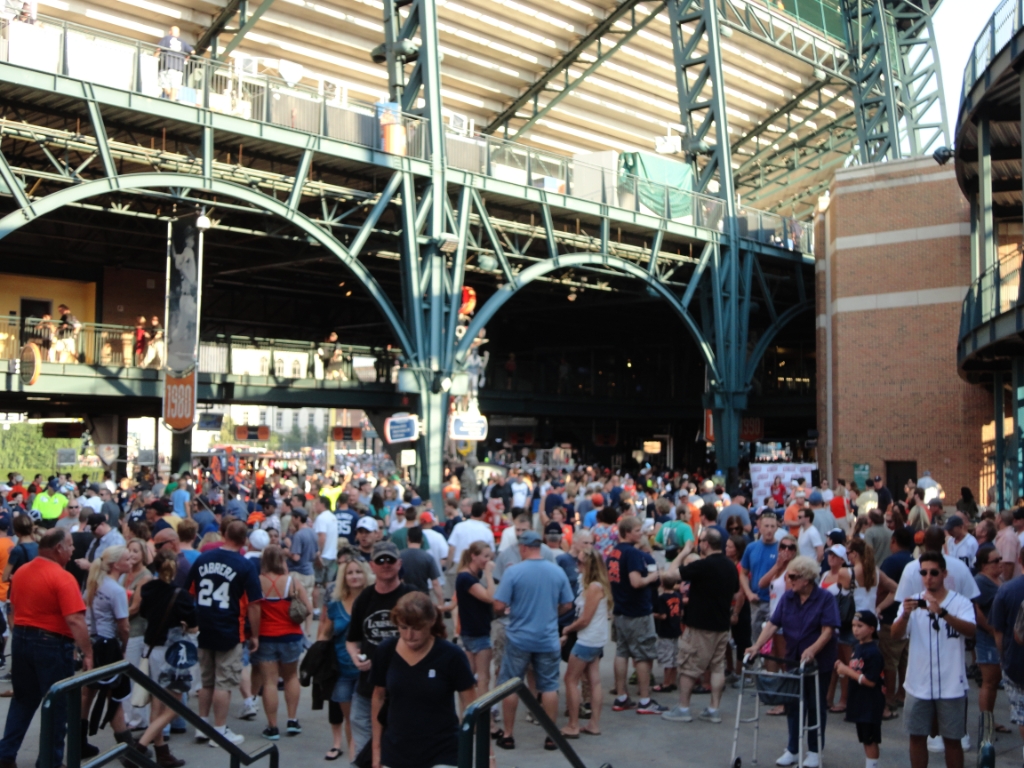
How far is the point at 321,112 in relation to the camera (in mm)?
22062

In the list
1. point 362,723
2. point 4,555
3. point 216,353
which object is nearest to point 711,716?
point 362,723

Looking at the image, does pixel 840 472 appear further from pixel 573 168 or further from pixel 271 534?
pixel 271 534

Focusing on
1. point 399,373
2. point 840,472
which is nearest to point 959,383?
point 840,472

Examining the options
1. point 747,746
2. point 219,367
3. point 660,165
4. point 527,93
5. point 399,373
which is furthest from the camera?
point 527,93

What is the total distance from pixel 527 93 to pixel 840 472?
1725 centimetres

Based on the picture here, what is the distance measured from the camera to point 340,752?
8164 mm

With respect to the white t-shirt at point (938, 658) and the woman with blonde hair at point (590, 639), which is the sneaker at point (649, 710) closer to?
the woman with blonde hair at point (590, 639)

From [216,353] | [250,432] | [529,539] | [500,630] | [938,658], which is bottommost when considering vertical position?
[500,630]

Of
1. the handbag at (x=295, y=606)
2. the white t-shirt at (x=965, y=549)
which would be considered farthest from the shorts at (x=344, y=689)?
the white t-shirt at (x=965, y=549)

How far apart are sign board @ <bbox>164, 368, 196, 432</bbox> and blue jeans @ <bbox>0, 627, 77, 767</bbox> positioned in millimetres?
14607

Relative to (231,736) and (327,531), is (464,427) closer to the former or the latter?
(327,531)

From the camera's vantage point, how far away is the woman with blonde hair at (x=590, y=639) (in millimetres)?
8594

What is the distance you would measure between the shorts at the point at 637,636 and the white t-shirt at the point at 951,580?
233 cm

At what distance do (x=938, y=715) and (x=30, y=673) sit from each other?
614cm
